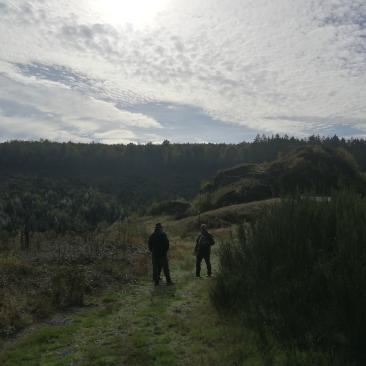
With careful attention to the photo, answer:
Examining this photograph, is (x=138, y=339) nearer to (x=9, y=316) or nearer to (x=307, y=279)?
(x=9, y=316)

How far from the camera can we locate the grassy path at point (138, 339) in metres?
7.18

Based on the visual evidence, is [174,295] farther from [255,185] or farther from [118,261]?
[255,185]

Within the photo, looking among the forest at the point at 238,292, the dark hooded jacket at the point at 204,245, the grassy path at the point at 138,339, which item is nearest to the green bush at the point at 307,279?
the forest at the point at 238,292

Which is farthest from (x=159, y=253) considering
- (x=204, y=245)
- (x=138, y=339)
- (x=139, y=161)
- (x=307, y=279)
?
(x=139, y=161)

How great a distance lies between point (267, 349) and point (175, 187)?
13430 cm

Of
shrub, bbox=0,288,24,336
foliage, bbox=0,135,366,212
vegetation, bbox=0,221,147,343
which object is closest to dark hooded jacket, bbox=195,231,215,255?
vegetation, bbox=0,221,147,343

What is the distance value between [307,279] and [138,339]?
3174mm

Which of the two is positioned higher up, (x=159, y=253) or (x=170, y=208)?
(x=159, y=253)

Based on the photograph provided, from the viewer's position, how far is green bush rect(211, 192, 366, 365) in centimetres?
674

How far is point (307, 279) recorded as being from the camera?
7859 mm

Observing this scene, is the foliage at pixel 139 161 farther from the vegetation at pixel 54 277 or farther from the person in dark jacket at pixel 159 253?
the person in dark jacket at pixel 159 253

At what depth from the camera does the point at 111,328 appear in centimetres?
922

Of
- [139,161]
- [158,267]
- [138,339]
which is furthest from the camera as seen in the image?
[139,161]

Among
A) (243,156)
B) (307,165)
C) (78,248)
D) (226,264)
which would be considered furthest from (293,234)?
(243,156)
